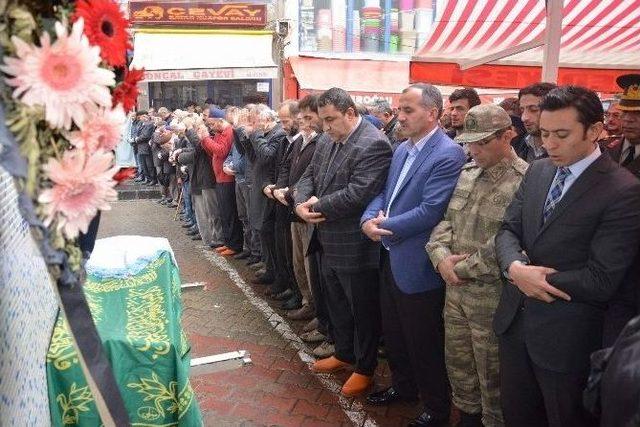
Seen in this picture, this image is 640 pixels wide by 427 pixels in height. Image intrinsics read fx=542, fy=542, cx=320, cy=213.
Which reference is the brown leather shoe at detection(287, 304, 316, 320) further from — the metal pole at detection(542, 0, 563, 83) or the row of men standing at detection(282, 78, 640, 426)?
the metal pole at detection(542, 0, 563, 83)

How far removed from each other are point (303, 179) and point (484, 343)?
2.04 m

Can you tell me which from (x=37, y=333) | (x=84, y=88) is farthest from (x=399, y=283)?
(x=84, y=88)

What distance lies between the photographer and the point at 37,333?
1.80 metres

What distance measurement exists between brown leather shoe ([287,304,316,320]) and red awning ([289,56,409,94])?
39.1 feet

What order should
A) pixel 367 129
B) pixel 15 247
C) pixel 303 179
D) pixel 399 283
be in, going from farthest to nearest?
pixel 303 179, pixel 367 129, pixel 399 283, pixel 15 247

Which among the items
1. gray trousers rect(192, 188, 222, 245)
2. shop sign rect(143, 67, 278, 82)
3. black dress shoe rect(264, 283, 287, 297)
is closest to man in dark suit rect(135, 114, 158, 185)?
shop sign rect(143, 67, 278, 82)

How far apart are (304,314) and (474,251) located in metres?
2.67

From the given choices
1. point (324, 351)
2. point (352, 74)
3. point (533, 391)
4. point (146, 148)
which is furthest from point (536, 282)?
point (352, 74)

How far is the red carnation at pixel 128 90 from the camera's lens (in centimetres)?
138

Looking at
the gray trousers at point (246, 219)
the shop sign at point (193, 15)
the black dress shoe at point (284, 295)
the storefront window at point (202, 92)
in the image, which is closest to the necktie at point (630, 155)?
the black dress shoe at point (284, 295)

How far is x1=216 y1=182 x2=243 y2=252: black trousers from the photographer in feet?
24.8

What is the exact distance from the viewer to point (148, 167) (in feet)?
44.7

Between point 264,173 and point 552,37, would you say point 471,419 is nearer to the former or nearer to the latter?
point 552,37

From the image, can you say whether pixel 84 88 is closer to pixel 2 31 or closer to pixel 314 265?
pixel 2 31
